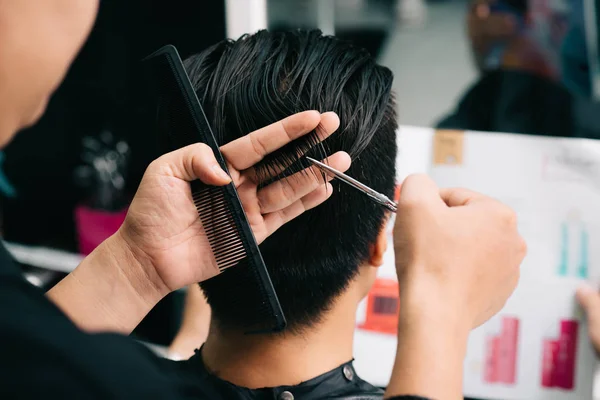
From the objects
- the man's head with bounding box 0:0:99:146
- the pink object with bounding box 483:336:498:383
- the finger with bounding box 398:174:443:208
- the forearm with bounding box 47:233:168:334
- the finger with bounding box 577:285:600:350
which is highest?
the man's head with bounding box 0:0:99:146

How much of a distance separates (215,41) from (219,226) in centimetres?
87

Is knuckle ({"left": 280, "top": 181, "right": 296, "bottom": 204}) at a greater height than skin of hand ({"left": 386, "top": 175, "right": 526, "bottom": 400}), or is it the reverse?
knuckle ({"left": 280, "top": 181, "right": 296, "bottom": 204})

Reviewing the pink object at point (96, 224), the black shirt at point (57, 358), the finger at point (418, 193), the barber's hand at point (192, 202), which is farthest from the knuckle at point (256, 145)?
the pink object at point (96, 224)

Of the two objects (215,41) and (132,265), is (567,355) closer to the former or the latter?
(132,265)

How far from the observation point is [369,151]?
0.78 meters

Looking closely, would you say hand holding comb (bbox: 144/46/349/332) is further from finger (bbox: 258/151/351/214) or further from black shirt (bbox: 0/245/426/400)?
black shirt (bbox: 0/245/426/400)

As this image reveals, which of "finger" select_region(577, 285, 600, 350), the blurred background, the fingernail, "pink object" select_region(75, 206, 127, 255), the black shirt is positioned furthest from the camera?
"pink object" select_region(75, 206, 127, 255)

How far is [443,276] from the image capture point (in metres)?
0.63

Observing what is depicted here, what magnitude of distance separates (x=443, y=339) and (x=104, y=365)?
0.33m

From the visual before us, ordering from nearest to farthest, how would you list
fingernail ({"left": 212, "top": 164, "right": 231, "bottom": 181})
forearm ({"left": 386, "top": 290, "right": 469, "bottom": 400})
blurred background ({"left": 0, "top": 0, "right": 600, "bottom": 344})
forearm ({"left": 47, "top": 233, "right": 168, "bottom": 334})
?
forearm ({"left": 386, "top": 290, "right": 469, "bottom": 400}) → fingernail ({"left": 212, "top": 164, "right": 231, "bottom": 181}) → forearm ({"left": 47, "top": 233, "right": 168, "bottom": 334}) → blurred background ({"left": 0, "top": 0, "right": 600, "bottom": 344})

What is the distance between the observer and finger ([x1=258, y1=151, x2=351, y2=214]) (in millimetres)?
735

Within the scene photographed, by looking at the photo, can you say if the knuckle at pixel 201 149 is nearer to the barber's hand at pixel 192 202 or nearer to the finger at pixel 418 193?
the barber's hand at pixel 192 202

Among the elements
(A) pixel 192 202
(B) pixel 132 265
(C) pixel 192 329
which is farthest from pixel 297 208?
(C) pixel 192 329

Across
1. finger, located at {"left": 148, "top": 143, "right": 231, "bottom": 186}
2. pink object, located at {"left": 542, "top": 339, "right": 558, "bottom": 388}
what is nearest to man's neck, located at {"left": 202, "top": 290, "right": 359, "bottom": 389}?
finger, located at {"left": 148, "top": 143, "right": 231, "bottom": 186}
